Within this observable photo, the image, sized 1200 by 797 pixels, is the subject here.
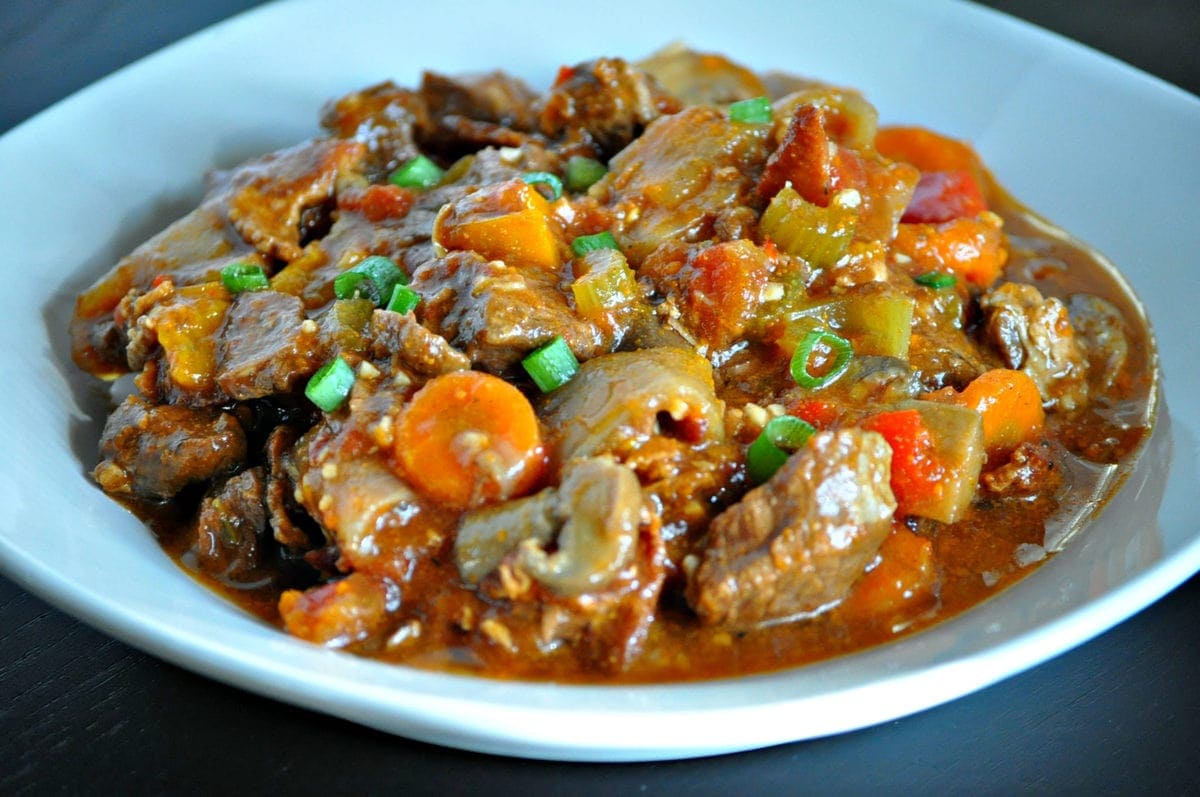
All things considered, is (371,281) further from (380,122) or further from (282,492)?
(380,122)

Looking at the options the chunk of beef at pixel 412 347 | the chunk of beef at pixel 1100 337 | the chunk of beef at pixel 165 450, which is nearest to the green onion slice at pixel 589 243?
the chunk of beef at pixel 412 347

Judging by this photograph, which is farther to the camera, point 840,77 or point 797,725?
point 840,77

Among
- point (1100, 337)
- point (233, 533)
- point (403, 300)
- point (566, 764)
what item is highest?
point (403, 300)

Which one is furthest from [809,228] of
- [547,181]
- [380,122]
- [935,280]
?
[380,122]

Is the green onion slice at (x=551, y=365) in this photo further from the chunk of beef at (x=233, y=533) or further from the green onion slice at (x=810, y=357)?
the chunk of beef at (x=233, y=533)

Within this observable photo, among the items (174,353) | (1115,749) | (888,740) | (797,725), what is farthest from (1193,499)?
(174,353)

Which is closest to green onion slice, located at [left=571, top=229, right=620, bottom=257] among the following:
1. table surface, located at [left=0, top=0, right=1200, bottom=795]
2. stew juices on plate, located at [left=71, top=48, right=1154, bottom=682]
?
stew juices on plate, located at [left=71, top=48, right=1154, bottom=682]

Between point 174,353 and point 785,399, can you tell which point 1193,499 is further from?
point 174,353
